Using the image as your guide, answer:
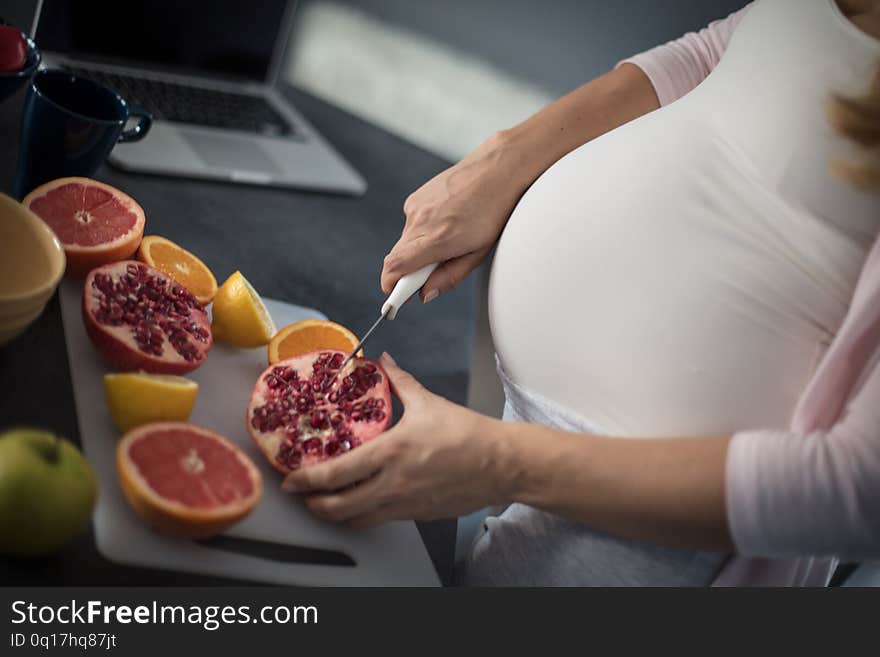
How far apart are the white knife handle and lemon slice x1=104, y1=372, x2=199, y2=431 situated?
0.21m

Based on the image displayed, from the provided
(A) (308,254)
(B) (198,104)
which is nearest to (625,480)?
(A) (308,254)

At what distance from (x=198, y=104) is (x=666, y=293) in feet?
3.52

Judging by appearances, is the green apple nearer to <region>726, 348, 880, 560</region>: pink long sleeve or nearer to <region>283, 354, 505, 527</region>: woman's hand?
<region>283, 354, 505, 527</region>: woman's hand

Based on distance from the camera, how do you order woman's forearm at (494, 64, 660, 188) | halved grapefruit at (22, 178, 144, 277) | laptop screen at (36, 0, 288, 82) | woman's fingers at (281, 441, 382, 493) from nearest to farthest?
woman's fingers at (281, 441, 382, 493), halved grapefruit at (22, 178, 144, 277), woman's forearm at (494, 64, 660, 188), laptop screen at (36, 0, 288, 82)

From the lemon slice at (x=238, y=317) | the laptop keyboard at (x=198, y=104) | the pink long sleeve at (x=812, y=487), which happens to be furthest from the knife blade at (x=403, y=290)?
the laptop keyboard at (x=198, y=104)

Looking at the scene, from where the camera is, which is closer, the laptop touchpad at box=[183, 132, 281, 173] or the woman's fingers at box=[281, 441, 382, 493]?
the woman's fingers at box=[281, 441, 382, 493]

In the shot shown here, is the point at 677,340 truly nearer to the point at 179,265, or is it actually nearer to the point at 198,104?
the point at 179,265

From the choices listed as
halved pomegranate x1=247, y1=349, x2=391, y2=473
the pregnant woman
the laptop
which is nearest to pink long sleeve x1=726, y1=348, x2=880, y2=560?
the pregnant woman

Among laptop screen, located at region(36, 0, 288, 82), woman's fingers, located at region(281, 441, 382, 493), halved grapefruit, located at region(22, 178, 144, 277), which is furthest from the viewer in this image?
laptop screen, located at region(36, 0, 288, 82)

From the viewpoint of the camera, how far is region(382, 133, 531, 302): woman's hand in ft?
2.77

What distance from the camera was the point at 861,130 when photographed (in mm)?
743

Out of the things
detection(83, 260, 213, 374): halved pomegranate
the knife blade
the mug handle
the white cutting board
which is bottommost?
the white cutting board

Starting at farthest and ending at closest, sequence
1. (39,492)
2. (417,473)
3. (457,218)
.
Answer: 1. (457,218)
2. (417,473)
3. (39,492)

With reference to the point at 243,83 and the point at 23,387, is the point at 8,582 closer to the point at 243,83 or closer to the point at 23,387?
the point at 23,387
